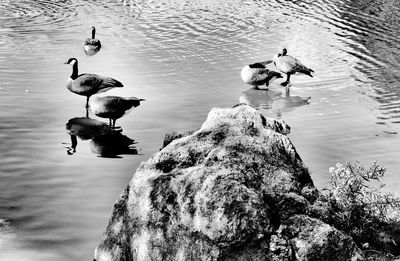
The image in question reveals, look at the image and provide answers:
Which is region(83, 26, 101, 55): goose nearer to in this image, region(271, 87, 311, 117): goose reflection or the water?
the water

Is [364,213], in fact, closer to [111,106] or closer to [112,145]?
[112,145]

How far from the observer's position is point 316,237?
6.76 meters

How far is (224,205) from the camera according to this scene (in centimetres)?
679

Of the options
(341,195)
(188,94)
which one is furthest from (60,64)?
(341,195)

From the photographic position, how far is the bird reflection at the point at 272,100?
18.5 meters

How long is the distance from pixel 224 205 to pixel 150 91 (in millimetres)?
12272

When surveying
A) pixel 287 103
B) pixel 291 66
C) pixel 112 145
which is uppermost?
pixel 291 66

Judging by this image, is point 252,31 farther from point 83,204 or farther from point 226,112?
point 226,112

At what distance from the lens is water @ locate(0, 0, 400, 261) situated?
38.0ft

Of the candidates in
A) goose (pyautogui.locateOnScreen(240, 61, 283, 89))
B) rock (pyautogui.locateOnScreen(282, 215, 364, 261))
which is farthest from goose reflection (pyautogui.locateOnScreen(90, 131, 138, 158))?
rock (pyautogui.locateOnScreen(282, 215, 364, 261))

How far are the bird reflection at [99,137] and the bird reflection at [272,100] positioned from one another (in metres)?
4.80

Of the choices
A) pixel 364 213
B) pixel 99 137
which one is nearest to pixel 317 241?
pixel 364 213

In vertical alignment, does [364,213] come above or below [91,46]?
above

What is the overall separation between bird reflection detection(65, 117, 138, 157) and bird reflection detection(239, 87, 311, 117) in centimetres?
480
